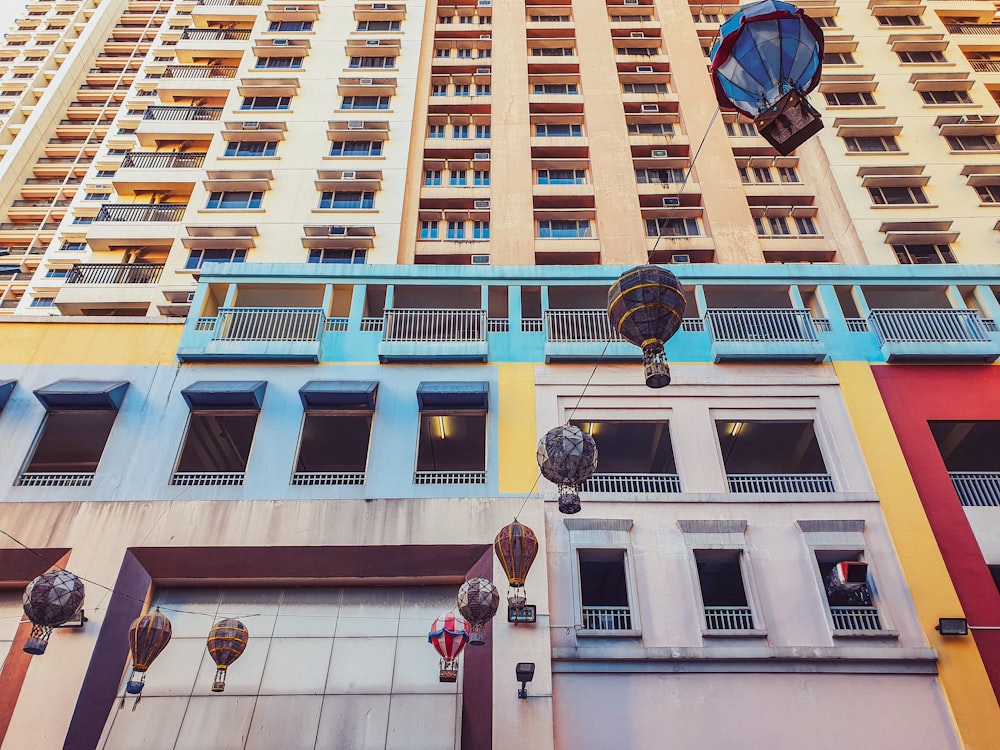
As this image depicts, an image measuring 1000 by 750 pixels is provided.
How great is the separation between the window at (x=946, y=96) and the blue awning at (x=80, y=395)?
31.6 m

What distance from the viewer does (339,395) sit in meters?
14.9

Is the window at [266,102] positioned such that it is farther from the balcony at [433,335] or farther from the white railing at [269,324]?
the balcony at [433,335]

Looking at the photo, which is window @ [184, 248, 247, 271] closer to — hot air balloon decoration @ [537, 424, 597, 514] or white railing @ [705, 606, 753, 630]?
hot air balloon decoration @ [537, 424, 597, 514]

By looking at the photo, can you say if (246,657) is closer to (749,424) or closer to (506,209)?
(749,424)

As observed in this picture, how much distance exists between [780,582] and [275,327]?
44.1 ft

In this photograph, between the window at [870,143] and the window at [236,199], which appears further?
the window at [870,143]

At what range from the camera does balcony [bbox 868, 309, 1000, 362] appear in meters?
15.6

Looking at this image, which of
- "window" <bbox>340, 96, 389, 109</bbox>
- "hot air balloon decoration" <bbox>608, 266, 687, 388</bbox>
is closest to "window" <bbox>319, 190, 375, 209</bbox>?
→ "window" <bbox>340, 96, 389, 109</bbox>

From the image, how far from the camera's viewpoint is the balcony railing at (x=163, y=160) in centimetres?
2625

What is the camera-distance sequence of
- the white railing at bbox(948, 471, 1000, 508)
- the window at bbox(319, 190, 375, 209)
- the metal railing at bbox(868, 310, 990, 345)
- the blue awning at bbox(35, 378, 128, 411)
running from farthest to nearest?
the window at bbox(319, 190, 375, 209) → the metal railing at bbox(868, 310, 990, 345) → the blue awning at bbox(35, 378, 128, 411) → the white railing at bbox(948, 471, 1000, 508)

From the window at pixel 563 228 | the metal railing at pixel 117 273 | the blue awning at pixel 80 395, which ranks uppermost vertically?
the window at pixel 563 228

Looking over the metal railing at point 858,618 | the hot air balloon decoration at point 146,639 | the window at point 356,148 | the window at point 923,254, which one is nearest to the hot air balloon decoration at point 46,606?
the hot air balloon decoration at point 146,639

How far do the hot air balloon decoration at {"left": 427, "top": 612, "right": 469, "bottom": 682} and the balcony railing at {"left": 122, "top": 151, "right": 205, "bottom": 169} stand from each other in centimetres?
2289

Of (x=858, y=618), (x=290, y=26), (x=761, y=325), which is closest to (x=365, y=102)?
(x=290, y=26)
